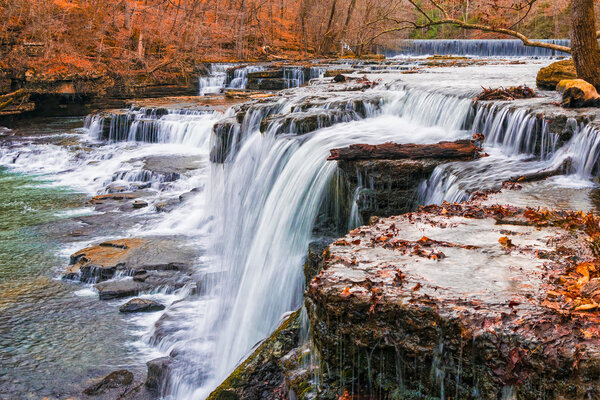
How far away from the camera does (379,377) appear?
3543 millimetres

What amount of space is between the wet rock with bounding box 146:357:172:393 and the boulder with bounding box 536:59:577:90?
954 centimetres

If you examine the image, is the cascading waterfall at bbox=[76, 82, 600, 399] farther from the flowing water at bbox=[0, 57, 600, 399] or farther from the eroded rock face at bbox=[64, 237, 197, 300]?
the eroded rock face at bbox=[64, 237, 197, 300]

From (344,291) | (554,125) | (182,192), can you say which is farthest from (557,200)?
(182,192)

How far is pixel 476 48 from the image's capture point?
3503cm

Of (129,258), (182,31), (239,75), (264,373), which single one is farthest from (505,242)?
(182,31)

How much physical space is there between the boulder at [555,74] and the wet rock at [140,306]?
910 centimetres

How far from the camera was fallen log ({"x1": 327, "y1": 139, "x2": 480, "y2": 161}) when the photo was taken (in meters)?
7.86

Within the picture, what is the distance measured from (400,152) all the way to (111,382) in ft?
16.0

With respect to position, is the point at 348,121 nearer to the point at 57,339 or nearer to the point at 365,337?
the point at 57,339

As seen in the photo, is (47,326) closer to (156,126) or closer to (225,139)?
(225,139)

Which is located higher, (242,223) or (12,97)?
(12,97)

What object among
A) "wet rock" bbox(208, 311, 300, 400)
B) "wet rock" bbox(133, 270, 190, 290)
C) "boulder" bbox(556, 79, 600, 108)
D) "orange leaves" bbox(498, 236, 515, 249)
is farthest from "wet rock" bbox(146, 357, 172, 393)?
"boulder" bbox(556, 79, 600, 108)

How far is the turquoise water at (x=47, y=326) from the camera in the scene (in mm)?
7199

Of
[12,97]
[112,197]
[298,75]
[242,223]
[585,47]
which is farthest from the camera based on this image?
[298,75]
